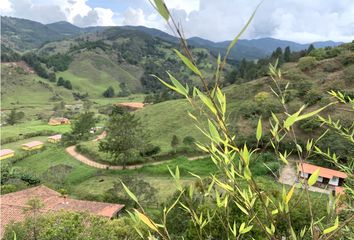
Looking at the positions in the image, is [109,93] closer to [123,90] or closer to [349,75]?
[123,90]

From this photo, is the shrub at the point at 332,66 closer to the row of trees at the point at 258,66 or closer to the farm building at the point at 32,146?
the row of trees at the point at 258,66

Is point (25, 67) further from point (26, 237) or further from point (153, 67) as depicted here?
point (26, 237)

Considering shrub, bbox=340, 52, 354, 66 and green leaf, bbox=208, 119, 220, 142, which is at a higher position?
green leaf, bbox=208, 119, 220, 142

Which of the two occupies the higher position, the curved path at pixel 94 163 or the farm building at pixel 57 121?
the curved path at pixel 94 163

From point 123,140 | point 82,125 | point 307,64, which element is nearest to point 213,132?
point 123,140

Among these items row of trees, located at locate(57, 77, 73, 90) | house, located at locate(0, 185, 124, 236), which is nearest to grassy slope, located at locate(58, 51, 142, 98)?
row of trees, located at locate(57, 77, 73, 90)

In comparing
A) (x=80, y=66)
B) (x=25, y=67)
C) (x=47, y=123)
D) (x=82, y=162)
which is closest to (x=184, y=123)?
(x=82, y=162)

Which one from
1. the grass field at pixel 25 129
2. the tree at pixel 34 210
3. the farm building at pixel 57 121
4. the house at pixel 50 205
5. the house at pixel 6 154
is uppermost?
the tree at pixel 34 210

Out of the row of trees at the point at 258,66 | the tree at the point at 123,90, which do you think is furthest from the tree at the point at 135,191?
the tree at the point at 123,90

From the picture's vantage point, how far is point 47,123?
208 feet

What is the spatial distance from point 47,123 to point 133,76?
66636 millimetres

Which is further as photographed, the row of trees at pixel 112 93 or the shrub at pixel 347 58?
the row of trees at pixel 112 93

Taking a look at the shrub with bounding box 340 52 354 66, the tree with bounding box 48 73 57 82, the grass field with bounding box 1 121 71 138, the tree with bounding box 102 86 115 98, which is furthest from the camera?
the tree with bounding box 102 86 115 98

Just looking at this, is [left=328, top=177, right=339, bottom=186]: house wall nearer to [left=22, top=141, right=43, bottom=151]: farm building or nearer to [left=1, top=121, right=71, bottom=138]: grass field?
[left=22, top=141, right=43, bottom=151]: farm building
